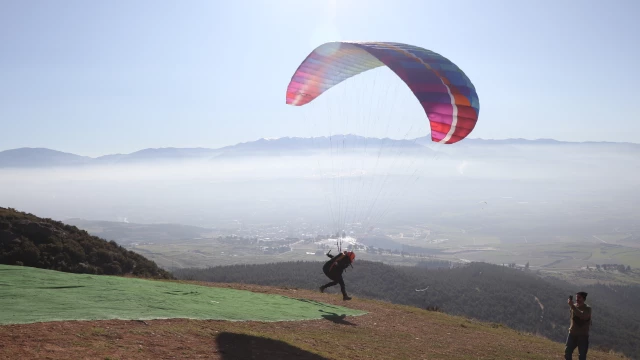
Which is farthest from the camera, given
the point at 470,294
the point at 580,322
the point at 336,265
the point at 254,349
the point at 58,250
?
the point at 470,294

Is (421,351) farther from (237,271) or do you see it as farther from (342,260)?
(237,271)

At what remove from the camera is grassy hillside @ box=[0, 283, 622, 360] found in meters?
7.19

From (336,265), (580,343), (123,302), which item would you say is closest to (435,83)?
(336,265)

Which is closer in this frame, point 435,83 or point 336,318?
point 435,83

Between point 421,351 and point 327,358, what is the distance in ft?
11.1

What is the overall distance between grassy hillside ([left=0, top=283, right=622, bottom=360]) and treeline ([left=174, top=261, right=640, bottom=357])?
24.9 m

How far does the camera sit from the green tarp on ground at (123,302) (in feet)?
30.0

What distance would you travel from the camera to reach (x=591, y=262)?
135500 millimetres

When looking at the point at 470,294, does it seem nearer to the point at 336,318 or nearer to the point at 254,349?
the point at 336,318

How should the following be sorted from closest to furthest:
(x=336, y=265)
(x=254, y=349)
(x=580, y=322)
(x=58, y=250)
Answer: (x=254, y=349), (x=580, y=322), (x=336, y=265), (x=58, y=250)

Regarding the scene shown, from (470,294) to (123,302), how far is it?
4506cm

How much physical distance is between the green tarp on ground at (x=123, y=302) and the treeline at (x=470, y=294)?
77.8ft

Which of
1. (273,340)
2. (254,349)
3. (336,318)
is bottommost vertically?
(336,318)

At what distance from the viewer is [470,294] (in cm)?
4903
